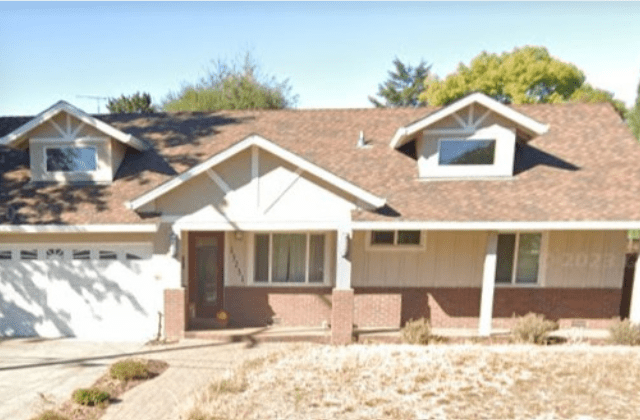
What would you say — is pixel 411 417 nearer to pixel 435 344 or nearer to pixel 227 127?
pixel 435 344

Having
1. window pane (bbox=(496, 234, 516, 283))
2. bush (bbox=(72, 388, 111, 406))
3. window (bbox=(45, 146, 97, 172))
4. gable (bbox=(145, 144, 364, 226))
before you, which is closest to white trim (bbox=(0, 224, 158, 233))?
gable (bbox=(145, 144, 364, 226))

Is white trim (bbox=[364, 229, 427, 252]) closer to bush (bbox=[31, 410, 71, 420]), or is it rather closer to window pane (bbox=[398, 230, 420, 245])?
window pane (bbox=[398, 230, 420, 245])

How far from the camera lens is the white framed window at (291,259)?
10867 mm

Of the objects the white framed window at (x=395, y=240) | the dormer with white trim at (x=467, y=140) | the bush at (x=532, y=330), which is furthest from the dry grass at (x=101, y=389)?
the bush at (x=532, y=330)

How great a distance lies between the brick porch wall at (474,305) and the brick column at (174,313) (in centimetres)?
474

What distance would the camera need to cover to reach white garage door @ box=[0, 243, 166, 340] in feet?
33.8

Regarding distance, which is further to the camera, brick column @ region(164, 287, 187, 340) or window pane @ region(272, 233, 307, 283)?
window pane @ region(272, 233, 307, 283)

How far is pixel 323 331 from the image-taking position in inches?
412

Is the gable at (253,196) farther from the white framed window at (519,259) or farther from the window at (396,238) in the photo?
the white framed window at (519,259)

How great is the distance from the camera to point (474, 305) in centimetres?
1088

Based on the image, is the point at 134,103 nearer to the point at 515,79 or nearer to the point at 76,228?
the point at 76,228

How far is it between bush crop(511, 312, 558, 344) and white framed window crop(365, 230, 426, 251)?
10.4ft

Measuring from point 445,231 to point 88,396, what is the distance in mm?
9131

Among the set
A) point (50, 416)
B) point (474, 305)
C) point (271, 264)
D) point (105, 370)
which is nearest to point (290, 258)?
point (271, 264)
